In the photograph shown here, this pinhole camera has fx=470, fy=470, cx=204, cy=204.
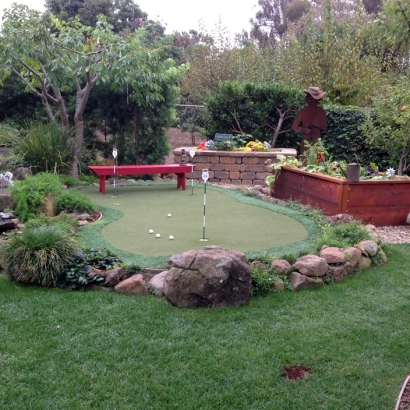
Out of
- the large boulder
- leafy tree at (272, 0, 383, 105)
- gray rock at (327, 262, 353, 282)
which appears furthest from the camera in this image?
leafy tree at (272, 0, 383, 105)

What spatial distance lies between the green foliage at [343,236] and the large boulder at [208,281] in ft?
4.45

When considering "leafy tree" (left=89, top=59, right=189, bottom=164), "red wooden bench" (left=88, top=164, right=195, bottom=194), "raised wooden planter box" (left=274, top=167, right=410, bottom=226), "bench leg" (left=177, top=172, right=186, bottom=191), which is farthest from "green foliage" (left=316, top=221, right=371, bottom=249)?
"leafy tree" (left=89, top=59, right=189, bottom=164)

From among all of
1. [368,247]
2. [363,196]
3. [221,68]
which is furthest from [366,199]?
[221,68]

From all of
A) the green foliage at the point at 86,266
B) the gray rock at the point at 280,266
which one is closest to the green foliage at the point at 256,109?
the gray rock at the point at 280,266

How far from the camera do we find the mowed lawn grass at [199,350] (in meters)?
2.40

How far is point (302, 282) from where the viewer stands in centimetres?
383

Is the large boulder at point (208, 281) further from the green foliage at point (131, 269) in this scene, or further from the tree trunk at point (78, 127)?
the tree trunk at point (78, 127)

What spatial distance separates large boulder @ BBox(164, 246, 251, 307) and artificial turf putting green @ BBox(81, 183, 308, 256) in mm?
972

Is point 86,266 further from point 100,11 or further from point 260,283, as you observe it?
point 100,11

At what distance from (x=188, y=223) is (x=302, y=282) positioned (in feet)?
7.00

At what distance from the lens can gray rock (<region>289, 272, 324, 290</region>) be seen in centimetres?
383

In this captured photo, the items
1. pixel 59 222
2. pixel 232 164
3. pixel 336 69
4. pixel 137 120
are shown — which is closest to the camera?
pixel 59 222

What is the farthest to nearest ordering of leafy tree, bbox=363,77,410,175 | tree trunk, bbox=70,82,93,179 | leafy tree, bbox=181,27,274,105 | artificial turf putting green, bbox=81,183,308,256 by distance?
leafy tree, bbox=181,27,274,105
tree trunk, bbox=70,82,93,179
leafy tree, bbox=363,77,410,175
artificial turf putting green, bbox=81,183,308,256

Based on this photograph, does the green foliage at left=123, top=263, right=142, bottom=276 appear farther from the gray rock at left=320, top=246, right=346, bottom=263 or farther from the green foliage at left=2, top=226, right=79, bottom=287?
the gray rock at left=320, top=246, right=346, bottom=263
